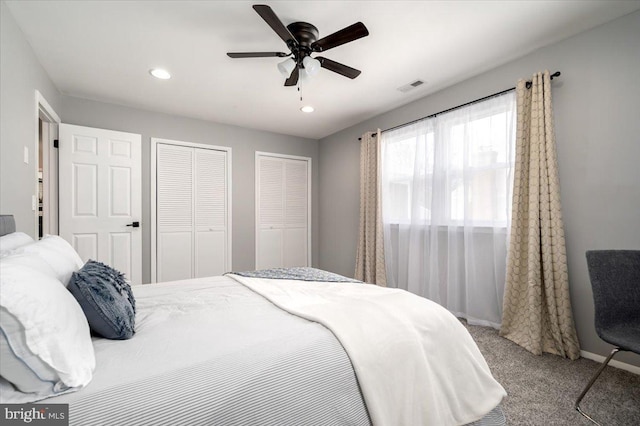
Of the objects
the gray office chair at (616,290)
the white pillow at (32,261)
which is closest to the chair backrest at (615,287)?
the gray office chair at (616,290)

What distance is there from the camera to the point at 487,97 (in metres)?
2.80

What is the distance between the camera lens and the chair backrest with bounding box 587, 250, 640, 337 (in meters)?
1.72

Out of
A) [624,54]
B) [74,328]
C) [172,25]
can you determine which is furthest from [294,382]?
[624,54]

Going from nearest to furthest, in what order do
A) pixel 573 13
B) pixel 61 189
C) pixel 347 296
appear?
pixel 347 296 → pixel 573 13 → pixel 61 189

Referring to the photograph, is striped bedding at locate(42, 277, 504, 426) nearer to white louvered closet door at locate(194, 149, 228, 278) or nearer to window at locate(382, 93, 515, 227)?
window at locate(382, 93, 515, 227)

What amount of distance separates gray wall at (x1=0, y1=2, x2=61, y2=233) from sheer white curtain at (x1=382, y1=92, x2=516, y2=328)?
355cm

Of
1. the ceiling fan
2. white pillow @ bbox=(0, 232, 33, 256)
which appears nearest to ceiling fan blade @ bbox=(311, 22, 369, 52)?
the ceiling fan

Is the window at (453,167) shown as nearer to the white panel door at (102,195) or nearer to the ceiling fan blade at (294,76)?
the ceiling fan blade at (294,76)

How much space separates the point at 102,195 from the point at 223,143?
66.9 inches

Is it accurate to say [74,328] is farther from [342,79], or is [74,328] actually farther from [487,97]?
[487,97]

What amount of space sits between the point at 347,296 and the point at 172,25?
2.32 meters

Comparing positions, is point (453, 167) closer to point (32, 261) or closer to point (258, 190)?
point (258, 190)

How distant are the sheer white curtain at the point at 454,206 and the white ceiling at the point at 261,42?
1.66ft

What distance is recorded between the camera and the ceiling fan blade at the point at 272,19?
65.6 inches
